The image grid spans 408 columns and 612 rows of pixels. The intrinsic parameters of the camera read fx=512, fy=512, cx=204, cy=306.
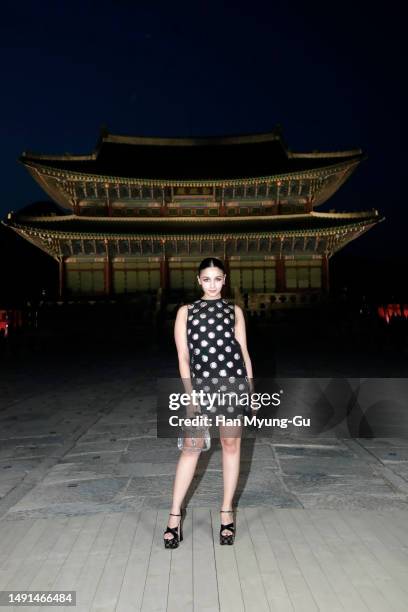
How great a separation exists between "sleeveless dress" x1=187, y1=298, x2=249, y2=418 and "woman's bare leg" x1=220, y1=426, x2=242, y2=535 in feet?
0.46

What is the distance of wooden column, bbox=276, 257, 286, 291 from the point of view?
95.9 ft

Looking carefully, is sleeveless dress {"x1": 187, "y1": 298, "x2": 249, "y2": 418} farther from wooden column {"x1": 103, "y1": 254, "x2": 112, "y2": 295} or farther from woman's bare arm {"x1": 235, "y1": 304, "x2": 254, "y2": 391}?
wooden column {"x1": 103, "y1": 254, "x2": 112, "y2": 295}

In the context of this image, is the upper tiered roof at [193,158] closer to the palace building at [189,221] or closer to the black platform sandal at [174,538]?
the palace building at [189,221]

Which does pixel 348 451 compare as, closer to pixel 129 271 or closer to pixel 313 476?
pixel 313 476

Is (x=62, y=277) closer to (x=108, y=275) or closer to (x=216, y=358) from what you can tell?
(x=108, y=275)

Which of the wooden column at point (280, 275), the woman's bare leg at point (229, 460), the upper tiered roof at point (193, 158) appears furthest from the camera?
the wooden column at point (280, 275)

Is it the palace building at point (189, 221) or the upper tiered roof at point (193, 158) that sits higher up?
the upper tiered roof at point (193, 158)

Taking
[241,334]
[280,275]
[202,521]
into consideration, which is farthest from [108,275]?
[241,334]

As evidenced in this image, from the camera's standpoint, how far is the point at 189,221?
29.0 metres

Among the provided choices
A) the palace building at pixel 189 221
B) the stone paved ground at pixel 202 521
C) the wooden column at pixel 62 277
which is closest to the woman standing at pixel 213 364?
the stone paved ground at pixel 202 521

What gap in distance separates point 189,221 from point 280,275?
19.7ft

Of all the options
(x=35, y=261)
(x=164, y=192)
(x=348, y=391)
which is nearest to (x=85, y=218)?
(x=164, y=192)

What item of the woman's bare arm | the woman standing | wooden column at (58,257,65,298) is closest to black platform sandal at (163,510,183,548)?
the woman standing

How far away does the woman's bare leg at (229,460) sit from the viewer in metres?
3.46
